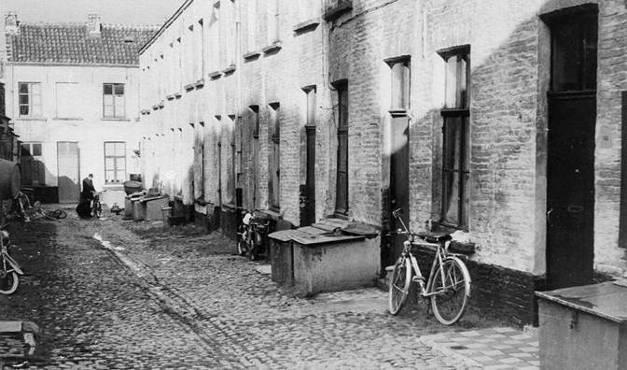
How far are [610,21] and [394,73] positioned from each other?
467cm

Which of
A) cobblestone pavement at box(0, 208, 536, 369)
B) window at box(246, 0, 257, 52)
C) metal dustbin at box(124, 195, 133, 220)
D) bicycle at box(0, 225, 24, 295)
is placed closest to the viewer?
cobblestone pavement at box(0, 208, 536, 369)

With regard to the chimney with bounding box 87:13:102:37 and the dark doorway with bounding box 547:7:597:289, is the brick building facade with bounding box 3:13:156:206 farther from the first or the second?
the dark doorway with bounding box 547:7:597:289

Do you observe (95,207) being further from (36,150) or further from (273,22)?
(273,22)

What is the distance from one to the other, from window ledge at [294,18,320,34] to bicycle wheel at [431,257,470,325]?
6734 mm

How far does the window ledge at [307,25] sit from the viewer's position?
45.8 feet

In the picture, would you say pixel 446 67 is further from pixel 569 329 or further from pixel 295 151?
pixel 295 151

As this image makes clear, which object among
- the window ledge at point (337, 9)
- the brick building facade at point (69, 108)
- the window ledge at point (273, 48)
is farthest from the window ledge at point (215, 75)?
the brick building facade at point (69, 108)

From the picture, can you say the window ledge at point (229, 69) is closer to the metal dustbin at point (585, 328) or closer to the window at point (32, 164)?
the metal dustbin at point (585, 328)

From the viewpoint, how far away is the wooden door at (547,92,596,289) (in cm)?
744

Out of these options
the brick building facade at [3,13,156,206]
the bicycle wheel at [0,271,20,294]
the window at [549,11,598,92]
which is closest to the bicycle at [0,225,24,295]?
the bicycle wheel at [0,271,20,294]

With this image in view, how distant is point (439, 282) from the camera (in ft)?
28.8

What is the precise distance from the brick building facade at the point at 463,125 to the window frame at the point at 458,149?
2 centimetres

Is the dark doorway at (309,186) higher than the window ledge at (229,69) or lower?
lower

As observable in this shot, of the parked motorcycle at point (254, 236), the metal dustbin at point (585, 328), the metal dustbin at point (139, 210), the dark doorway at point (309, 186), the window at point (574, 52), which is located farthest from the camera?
the metal dustbin at point (139, 210)
